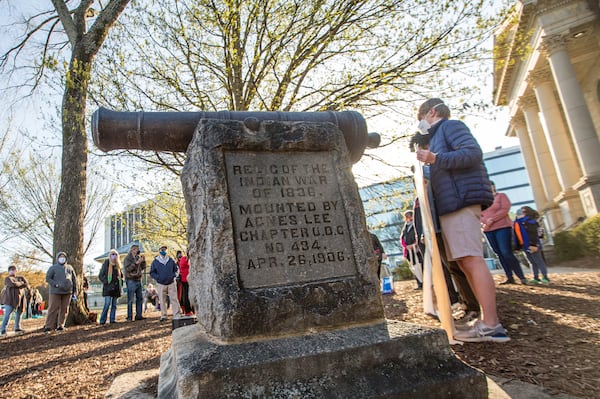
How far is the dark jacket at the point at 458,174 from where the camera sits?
9.66ft

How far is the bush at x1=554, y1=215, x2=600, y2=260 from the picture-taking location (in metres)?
11.6

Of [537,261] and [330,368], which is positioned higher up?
[537,261]

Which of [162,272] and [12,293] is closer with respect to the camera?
[162,272]

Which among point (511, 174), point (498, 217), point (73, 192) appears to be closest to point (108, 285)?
point (73, 192)

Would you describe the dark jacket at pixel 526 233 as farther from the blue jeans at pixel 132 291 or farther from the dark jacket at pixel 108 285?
the dark jacket at pixel 108 285

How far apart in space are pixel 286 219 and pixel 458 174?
70.6 inches

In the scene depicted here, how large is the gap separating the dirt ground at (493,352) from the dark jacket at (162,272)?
7.78 ft

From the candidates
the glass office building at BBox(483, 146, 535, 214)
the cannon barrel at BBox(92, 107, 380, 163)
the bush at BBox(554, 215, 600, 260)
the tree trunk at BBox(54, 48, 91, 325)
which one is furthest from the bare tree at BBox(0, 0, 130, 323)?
the glass office building at BBox(483, 146, 535, 214)

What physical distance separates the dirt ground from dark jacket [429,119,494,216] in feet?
4.00

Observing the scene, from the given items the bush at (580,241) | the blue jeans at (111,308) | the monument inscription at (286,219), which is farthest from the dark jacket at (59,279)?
the bush at (580,241)

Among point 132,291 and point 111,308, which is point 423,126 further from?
point 111,308

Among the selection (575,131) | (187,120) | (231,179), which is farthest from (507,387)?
(575,131)

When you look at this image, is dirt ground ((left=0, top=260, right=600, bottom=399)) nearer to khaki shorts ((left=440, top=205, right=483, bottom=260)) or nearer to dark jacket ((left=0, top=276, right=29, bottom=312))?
khaki shorts ((left=440, top=205, right=483, bottom=260))

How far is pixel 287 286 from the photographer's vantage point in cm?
194
